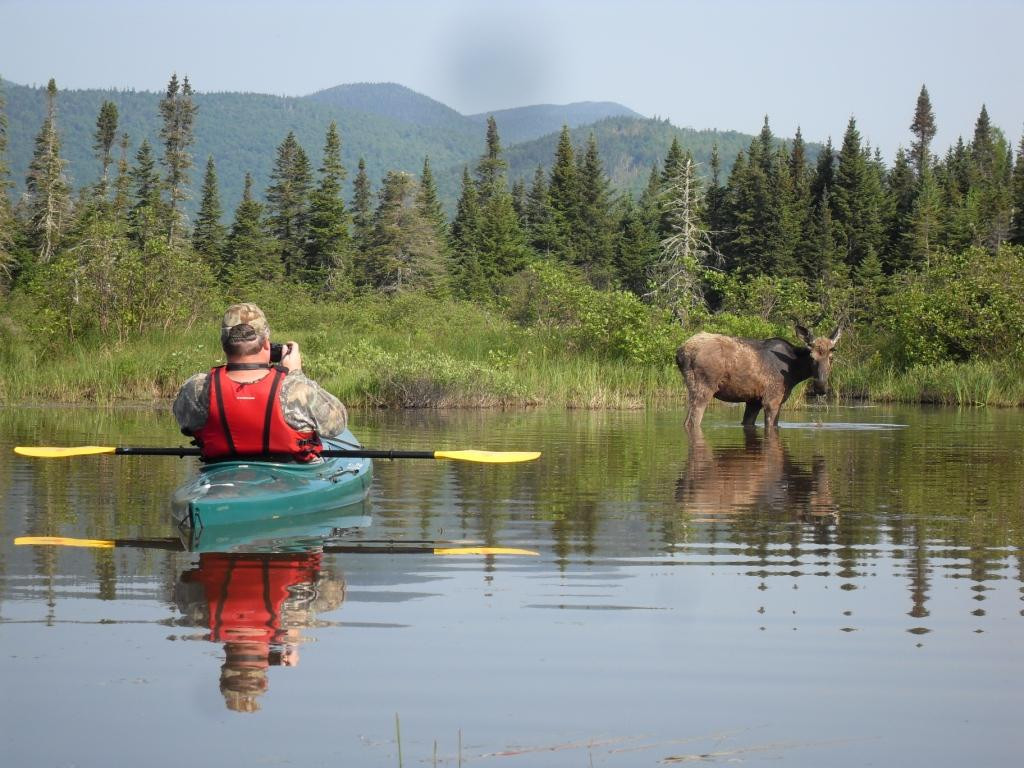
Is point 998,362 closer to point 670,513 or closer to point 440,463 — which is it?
point 440,463

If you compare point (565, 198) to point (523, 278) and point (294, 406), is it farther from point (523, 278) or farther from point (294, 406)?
point (294, 406)

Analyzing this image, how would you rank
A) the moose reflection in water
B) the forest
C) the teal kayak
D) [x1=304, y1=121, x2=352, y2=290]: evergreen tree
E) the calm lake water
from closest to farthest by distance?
the calm lake water < the teal kayak < the moose reflection in water < the forest < [x1=304, y1=121, x2=352, y2=290]: evergreen tree

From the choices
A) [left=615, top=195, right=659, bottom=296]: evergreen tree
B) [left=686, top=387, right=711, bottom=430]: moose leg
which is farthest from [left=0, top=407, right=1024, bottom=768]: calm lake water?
[left=615, top=195, right=659, bottom=296]: evergreen tree

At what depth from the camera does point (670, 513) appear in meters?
12.9

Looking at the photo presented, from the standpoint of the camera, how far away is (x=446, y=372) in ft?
103

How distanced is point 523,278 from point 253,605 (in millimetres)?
75753

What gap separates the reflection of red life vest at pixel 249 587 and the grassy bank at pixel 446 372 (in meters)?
21.3

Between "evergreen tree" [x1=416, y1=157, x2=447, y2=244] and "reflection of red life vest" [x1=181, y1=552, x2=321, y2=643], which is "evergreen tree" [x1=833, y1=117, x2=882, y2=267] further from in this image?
"reflection of red life vest" [x1=181, y1=552, x2=321, y2=643]

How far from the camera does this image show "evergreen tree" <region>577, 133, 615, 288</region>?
123 metres

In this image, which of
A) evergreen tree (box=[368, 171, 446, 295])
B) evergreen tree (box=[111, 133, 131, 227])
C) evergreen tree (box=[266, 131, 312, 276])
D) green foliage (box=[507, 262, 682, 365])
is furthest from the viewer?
evergreen tree (box=[266, 131, 312, 276])

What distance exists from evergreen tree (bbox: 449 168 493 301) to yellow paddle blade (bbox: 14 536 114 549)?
85.9 m

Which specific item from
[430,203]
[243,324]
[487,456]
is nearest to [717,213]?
[430,203]

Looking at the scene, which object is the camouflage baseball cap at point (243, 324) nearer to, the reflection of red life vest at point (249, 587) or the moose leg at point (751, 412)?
the reflection of red life vest at point (249, 587)

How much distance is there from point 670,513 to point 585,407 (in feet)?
64.9
